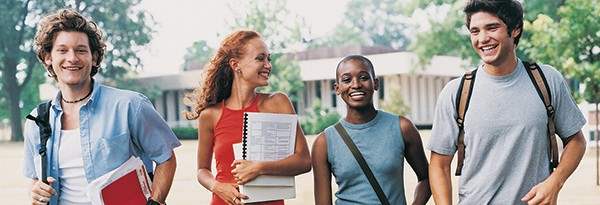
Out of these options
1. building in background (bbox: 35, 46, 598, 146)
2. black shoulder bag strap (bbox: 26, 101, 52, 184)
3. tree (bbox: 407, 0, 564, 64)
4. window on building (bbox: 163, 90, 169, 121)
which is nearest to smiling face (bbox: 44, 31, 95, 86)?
black shoulder bag strap (bbox: 26, 101, 52, 184)

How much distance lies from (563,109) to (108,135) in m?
1.74

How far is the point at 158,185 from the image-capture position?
3092 millimetres

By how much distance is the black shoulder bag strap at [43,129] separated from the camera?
2971 mm

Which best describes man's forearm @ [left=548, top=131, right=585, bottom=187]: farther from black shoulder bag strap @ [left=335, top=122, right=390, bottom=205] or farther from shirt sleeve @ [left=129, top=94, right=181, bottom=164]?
shirt sleeve @ [left=129, top=94, right=181, bottom=164]

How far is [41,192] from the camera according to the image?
2.93 m

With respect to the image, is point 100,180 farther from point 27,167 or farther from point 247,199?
point 247,199

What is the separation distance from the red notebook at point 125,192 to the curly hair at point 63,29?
0.47 meters

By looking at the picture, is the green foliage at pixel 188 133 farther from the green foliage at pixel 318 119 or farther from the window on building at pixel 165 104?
the window on building at pixel 165 104

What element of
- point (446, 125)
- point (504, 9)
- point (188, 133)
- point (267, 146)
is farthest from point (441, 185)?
point (188, 133)

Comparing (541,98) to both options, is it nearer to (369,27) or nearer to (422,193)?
(422,193)

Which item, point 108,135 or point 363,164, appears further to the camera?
point 363,164

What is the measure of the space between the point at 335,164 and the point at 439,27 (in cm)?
2463

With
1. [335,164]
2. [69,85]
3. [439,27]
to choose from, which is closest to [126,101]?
[69,85]

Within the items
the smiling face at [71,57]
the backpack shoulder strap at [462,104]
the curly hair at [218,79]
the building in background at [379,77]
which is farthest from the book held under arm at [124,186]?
the building in background at [379,77]
